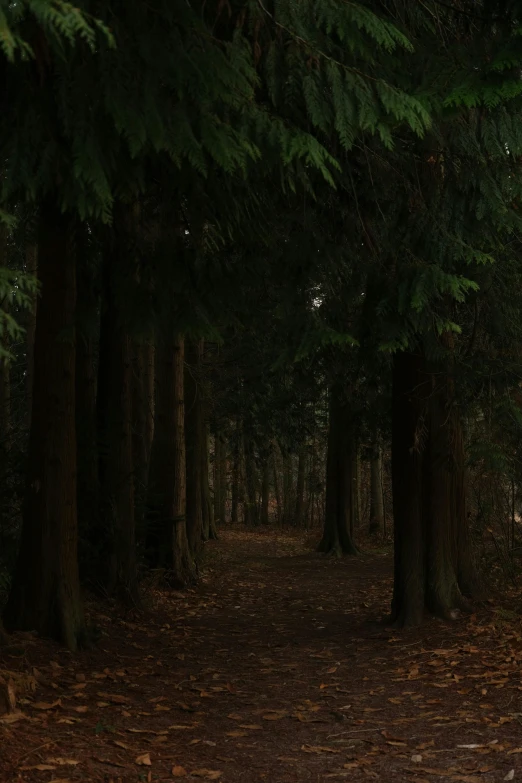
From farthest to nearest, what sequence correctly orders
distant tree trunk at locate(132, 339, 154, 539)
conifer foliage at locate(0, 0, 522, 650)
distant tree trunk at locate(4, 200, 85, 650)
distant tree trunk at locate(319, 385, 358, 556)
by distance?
1. distant tree trunk at locate(319, 385, 358, 556)
2. distant tree trunk at locate(132, 339, 154, 539)
3. distant tree trunk at locate(4, 200, 85, 650)
4. conifer foliage at locate(0, 0, 522, 650)

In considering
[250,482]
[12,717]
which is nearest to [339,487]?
[250,482]

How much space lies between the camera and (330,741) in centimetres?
609

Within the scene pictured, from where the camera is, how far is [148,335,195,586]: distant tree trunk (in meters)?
13.8

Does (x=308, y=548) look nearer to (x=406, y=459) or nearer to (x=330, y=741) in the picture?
(x=406, y=459)

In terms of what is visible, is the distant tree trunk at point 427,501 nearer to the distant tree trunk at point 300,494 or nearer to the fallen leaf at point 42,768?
the fallen leaf at point 42,768

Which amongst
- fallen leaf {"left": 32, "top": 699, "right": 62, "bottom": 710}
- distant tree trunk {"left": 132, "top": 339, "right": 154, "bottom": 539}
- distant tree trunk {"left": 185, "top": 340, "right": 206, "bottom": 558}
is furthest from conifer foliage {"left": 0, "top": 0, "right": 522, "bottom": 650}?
distant tree trunk {"left": 185, "top": 340, "right": 206, "bottom": 558}

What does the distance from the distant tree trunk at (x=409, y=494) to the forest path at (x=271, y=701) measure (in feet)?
1.22

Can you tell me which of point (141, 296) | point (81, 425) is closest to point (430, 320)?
point (141, 296)

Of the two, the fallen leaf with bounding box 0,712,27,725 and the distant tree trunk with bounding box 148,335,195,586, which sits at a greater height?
the distant tree trunk with bounding box 148,335,195,586

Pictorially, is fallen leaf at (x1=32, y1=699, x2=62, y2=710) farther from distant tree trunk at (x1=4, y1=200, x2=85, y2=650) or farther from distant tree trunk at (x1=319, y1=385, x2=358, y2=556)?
distant tree trunk at (x1=319, y1=385, x2=358, y2=556)

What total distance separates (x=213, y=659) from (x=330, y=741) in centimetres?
315

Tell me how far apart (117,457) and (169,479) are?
2823 millimetres

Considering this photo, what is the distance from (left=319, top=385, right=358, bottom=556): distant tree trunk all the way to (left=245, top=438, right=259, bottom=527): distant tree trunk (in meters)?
9.01

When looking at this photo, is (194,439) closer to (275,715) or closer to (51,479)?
(51,479)
